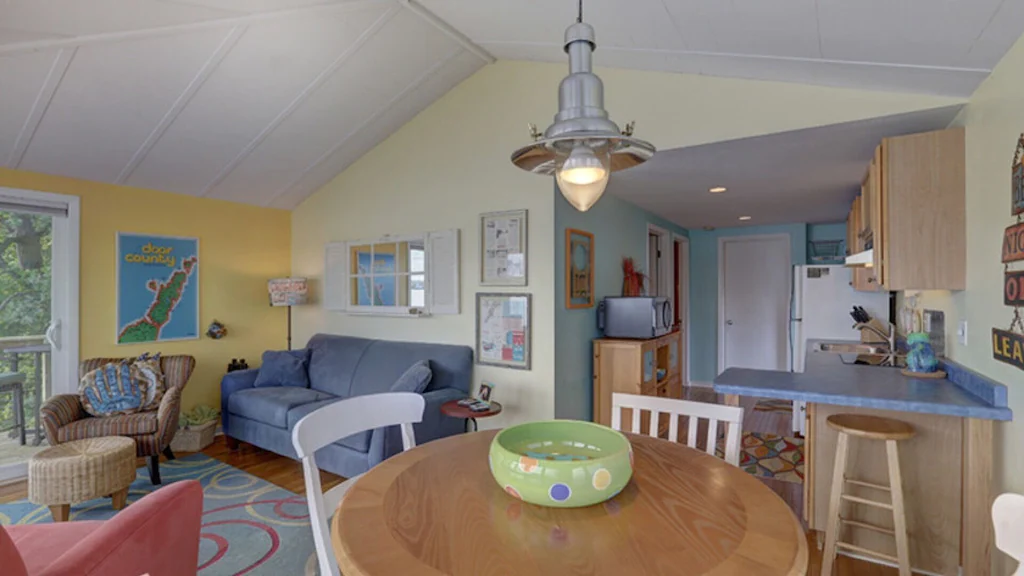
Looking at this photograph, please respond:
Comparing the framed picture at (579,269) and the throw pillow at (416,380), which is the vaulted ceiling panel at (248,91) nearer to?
the framed picture at (579,269)

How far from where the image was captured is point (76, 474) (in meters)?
2.54

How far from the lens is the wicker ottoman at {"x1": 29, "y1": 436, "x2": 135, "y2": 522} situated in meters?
2.51

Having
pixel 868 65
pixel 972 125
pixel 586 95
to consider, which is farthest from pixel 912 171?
pixel 586 95

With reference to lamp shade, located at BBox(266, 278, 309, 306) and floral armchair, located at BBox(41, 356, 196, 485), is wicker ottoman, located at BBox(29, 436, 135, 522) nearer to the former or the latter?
floral armchair, located at BBox(41, 356, 196, 485)

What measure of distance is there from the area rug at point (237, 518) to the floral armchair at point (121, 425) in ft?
0.79

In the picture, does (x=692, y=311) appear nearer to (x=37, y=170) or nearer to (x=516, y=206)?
(x=516, y=206)

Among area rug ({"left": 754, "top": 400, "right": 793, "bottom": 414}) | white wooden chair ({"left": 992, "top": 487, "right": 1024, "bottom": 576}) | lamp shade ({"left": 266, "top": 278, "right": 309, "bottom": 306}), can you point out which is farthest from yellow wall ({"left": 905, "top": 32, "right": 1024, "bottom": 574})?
lamp shade ({"left": 266, "top": 278, "right": 309, "bottom": 306})

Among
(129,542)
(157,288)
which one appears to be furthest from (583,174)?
(157,288)

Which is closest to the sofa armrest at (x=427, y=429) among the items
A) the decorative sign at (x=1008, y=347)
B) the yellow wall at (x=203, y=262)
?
the yellow wall at (x=203, y=262)

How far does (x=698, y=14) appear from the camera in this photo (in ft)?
6.01

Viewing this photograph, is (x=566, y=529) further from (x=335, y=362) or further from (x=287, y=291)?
(x=287, y=291)

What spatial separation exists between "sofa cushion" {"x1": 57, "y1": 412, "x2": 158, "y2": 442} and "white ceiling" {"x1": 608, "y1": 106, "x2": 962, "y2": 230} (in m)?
3.48

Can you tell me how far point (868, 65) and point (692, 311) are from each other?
15.1ft

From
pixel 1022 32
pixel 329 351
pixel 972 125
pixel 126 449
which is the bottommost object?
pixel 126 449
